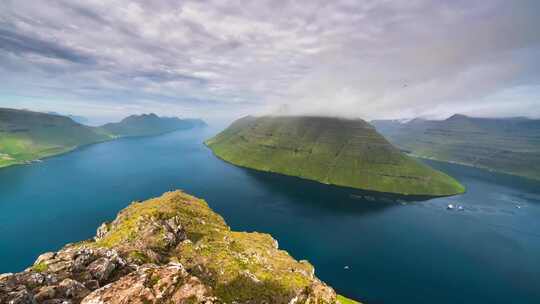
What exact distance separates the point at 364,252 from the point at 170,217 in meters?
124

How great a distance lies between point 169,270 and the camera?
114 feet

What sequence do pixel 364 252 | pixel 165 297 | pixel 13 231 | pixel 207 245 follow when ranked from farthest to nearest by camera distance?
pixel 13 231 → pixel 364 252 → pixel 207 245 → pixel 165 297

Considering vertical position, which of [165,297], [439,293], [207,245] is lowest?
[439,293]

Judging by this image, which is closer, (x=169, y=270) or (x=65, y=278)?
(x=169, y=270)

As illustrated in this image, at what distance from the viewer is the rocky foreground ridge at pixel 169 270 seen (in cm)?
3019

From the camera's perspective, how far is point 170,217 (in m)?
79.2

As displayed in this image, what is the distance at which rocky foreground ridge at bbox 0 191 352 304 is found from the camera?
30188mm

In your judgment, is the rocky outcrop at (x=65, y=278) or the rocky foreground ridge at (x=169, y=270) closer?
the rocky outcrop at (x=65, y=278)

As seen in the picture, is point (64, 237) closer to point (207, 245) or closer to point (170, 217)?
point (170, 217)

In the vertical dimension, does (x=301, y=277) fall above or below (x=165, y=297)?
→ below

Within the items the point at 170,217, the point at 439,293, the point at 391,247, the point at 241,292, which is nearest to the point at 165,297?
the point at 241,292

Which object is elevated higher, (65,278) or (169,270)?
(169,270)

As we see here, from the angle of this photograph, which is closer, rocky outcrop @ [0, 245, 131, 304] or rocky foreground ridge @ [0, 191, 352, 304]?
rocky outcrop @ [0, 245, 131, 304]

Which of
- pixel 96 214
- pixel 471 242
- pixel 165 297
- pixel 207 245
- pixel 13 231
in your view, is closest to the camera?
pixel 165 297
